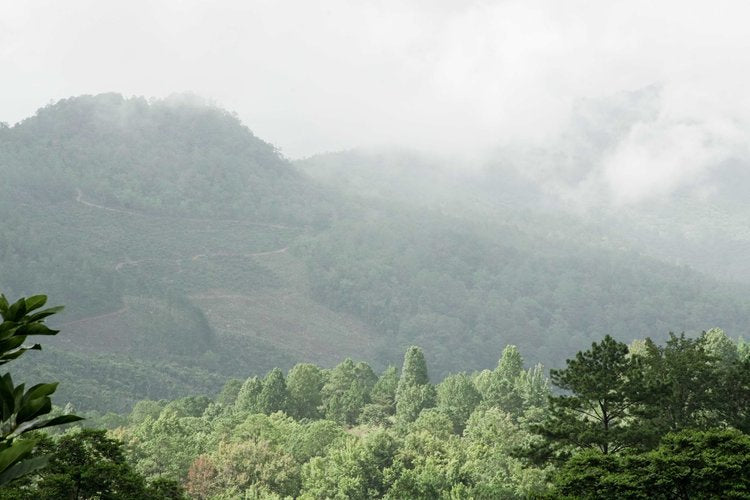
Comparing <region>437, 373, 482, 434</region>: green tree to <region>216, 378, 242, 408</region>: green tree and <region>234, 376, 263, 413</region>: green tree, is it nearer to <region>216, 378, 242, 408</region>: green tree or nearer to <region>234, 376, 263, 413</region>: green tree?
<region>234, 376, 263, 413</region>: green tree

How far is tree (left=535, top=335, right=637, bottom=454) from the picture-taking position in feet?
85.6

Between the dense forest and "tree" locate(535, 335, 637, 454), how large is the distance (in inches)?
2.0

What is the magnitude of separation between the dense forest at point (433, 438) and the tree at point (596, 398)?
0.17 ft

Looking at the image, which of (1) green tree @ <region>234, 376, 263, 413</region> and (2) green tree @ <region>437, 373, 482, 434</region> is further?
(1) green tree @ <region>234, 376, 263, 413</region>

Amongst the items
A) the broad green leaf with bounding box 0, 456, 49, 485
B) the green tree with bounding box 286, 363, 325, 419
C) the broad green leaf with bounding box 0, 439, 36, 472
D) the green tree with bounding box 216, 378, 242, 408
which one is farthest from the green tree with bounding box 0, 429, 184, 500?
the green tree with bounding box 216, 378, 242, 408

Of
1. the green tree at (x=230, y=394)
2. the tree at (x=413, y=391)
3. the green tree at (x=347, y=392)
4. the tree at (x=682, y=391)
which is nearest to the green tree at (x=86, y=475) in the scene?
the tree at (x=682, y=391)

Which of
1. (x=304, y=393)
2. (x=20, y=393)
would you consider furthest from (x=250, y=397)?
(x=20, y=393)

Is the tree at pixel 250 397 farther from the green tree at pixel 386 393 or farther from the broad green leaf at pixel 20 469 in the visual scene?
the broad green leaf at pixel 20 469

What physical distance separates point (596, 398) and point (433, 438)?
71.1 ft

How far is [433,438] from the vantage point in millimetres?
46781

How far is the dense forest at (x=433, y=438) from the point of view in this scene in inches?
813

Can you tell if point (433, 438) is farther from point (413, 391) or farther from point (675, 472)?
point (675, 472)

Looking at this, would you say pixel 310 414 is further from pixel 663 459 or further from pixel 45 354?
pixel 45 354

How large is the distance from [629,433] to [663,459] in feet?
17.8
